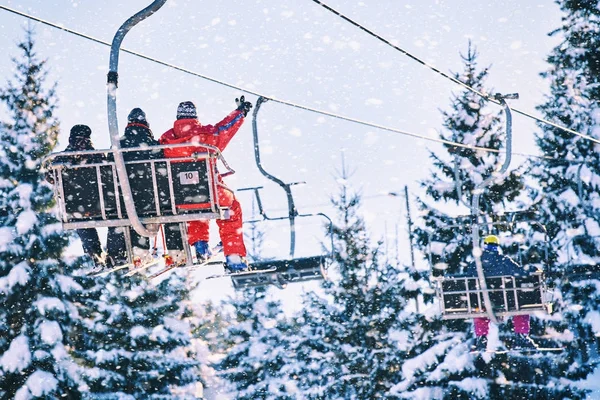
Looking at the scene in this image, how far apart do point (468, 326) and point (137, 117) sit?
482 inches

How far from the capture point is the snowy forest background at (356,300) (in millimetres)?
15773

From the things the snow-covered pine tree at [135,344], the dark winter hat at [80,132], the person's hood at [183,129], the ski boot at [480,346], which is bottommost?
the snow-covered pine tree at [135,344]

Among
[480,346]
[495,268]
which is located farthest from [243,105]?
[480,346]

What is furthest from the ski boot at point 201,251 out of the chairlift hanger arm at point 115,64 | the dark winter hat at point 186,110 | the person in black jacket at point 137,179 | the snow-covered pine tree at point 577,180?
the snow-covered pine tree at point 577,180

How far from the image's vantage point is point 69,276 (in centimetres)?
1781

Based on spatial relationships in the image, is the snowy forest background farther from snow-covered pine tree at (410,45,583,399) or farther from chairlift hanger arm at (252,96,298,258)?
chairlift hanger arm at (252,96,298,258)

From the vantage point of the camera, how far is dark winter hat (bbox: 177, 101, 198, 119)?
6.19 metres

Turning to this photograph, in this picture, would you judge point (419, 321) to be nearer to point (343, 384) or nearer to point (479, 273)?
point (343, 384)

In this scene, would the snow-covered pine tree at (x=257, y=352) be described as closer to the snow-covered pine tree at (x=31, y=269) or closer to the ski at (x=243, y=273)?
the snow-covered pine tree at (x=31, y=269)

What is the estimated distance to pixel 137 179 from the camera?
531cm

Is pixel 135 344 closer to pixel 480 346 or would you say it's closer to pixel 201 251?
pixel 480 346

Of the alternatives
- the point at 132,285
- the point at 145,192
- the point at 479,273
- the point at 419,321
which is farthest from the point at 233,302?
the point at 145,192

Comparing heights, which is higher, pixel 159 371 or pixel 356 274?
pixel 356 274

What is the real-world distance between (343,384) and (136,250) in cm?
1635
